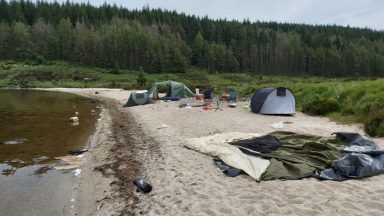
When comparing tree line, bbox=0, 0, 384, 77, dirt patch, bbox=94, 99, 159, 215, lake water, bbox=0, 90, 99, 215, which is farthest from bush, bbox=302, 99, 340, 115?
tree line, bbox=0, 0, 384, 77

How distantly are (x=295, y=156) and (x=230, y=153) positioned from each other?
6.02 ft

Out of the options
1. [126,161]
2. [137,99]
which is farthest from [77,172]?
[137,99]

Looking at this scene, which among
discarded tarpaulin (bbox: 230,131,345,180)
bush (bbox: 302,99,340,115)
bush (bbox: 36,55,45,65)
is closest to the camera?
discarded tarpaulin (bbox: 230,131,345,180)

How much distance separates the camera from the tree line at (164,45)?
4405 inches

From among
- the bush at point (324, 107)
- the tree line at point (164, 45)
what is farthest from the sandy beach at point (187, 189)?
the tree line at point (164, 45)

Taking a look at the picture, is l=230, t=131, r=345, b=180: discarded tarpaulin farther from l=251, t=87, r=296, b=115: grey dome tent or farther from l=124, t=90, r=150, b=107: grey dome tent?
l=124, t=90, r=150, b=107: grey dome tent

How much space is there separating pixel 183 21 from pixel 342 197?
156 meters

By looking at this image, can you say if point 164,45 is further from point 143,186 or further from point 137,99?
point 143,186

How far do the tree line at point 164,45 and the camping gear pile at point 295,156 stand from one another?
95587mm

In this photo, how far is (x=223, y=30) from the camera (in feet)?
480

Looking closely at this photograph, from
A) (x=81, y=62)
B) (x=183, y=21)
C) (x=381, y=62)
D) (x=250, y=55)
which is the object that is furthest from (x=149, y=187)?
(x=183, y=21)

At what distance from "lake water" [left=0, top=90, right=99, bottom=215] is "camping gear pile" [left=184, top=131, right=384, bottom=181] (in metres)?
4.30

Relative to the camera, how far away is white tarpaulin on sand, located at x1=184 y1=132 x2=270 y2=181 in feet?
30.3

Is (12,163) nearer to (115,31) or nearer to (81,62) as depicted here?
(81,62)
